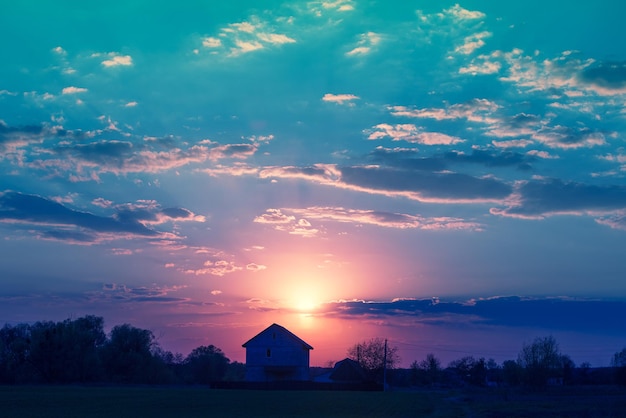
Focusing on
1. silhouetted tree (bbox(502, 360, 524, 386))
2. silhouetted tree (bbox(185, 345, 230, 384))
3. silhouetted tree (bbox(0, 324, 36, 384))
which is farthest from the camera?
silhouetted tree (bbox(185, 345, 230, 384))

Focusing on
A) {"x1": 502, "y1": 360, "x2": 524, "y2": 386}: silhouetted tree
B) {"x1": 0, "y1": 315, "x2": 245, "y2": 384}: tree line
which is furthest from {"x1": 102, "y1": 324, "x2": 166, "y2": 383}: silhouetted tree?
{"x1": 502, "y1": 360, "x2": 524, "y2": 386}: silhouetted tree

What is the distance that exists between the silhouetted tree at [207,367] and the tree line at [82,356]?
0.43 meters

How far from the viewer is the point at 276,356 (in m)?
109

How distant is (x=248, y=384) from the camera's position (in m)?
95.2

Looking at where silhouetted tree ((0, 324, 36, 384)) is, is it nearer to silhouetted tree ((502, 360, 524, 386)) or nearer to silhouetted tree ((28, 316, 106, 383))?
silhouetted tree ((28, 316, 106, 383))

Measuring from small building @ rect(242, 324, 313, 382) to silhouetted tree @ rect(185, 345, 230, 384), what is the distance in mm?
26002

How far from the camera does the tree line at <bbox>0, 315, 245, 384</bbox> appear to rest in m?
106

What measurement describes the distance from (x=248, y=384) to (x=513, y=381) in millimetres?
54813

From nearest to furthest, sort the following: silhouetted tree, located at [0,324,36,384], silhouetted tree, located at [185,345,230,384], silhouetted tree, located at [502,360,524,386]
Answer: silhouetted tree, located at [0,324,36,384]
silhouetted tree, located at [502,360,524,386]
silhouetted tree, located at [185,345,230,384]

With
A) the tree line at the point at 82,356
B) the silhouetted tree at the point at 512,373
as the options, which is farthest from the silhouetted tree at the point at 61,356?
the silhouetted tree at the point at 512,373

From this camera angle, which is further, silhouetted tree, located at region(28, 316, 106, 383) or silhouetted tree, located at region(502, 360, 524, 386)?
silhouetted tree, located at region(502, 360, 524, 386)

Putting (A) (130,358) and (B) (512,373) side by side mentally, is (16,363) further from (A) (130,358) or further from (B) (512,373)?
(B) (512,373)

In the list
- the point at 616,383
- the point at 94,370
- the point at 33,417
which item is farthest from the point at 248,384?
the point at 616,383

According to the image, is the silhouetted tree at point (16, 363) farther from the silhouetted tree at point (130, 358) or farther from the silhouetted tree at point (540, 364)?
the silhouetted tree at point (540, 364)
